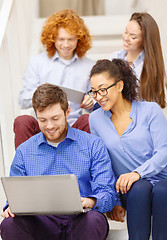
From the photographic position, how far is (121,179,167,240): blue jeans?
1688 millimetres

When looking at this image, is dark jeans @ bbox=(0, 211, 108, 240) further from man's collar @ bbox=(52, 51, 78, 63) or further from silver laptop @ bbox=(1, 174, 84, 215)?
man's collar @ bbox=(52, 51, 78, 63)

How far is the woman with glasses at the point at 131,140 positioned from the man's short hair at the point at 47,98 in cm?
16

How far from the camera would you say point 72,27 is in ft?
8.44

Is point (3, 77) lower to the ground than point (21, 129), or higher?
higher

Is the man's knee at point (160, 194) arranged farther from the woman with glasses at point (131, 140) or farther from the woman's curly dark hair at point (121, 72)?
the woman's curly dark hair at point (121, 72)

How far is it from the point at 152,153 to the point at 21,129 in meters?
0.70

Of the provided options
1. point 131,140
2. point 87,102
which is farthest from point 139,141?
point 87,102

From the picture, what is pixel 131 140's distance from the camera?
75.7 inches

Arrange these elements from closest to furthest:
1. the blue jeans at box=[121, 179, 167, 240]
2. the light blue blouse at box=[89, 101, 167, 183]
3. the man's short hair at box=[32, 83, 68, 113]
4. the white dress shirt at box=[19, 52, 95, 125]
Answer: the blue jeans at box=[121, 179, 167, 240], the man's short hair at box=[32, 83, 68, 113], the light blue blouse at box=[89, 101, 167, 183], the white dress shirt at box=[19, 52, 95, 125]

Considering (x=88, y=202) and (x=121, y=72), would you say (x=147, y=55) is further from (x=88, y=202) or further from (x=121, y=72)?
(x=88, y=202)

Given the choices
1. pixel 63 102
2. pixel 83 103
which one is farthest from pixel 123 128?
pixel 83 103

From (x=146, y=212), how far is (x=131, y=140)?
0.35 meters

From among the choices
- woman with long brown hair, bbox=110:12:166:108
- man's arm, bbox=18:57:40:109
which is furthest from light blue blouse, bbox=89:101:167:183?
man's arm, bbox=18:57:40:109

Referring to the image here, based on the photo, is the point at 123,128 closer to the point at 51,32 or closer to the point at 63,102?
the point at 63,102
